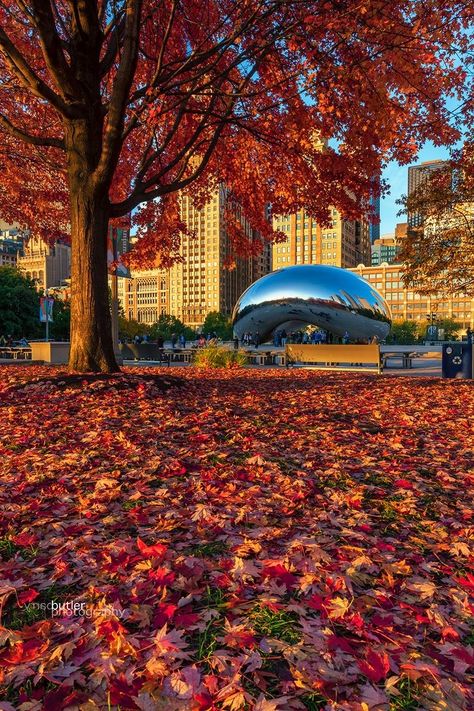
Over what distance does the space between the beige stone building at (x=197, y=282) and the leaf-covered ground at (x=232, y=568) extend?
542ft

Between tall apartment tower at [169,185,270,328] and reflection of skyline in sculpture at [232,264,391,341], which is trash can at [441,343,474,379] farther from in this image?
tall apartment tower at [169,185,270,328]

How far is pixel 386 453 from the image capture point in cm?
532

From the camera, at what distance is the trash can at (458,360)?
13.8 m

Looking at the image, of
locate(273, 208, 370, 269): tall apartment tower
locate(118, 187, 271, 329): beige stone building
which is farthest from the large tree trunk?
locate(118, 187, 271, 329): beige stone building

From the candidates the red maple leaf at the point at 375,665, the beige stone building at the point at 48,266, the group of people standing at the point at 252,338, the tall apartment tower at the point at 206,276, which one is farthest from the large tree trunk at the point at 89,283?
the tall apartment tower at the point at 206,276

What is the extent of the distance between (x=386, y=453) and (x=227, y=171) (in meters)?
11.1

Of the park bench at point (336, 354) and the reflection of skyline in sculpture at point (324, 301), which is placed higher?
the reflection of skyline in sculpture at point (324, 301)

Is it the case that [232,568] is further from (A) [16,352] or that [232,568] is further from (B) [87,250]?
(A) [16,352]

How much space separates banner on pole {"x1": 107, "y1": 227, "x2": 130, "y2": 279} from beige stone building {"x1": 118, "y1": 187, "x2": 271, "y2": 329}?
498 feet

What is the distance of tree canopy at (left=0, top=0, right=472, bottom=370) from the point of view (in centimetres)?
781

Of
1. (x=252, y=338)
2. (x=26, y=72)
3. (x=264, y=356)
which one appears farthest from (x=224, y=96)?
(x=252, y=338)

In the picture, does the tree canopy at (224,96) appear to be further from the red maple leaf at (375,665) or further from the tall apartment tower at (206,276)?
the tall apartment tower at (206,276)

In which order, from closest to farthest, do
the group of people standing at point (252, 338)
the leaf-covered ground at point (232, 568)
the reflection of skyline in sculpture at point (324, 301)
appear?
the leaf-covered ground at point (232, 568)
the reflection of skyline in sculpture at point (324, 301)
the group of people standing at point (252, 338)

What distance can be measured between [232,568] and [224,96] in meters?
9.37
